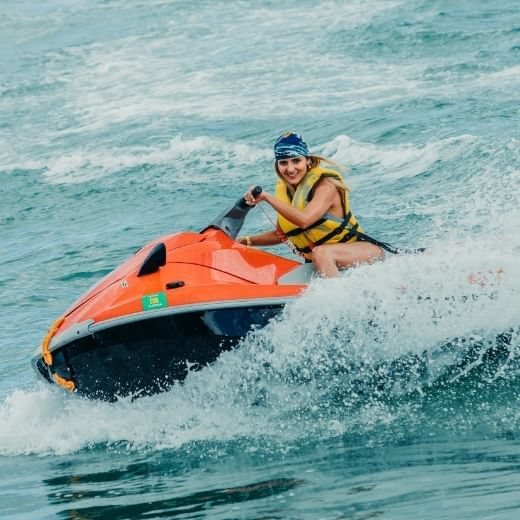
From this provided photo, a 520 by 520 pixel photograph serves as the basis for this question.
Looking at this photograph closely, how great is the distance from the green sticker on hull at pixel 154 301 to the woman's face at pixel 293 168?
38.6 inches

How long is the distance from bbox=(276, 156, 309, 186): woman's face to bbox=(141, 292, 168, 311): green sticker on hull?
980 mm

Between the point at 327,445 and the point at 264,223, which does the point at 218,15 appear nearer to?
the point at 264,223

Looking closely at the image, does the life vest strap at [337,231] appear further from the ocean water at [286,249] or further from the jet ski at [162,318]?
the ocean water at [286,249]

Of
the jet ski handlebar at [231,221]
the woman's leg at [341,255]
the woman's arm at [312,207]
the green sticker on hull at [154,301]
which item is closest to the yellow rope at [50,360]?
the green sticker on hull at [154,301]

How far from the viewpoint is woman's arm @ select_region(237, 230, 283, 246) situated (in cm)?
674

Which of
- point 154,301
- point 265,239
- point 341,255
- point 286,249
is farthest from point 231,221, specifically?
point 286,249

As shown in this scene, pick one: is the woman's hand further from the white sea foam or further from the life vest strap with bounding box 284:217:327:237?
the white sea foam

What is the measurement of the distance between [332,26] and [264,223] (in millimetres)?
7878

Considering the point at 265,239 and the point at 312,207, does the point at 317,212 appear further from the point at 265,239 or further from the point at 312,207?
the point at 265,239

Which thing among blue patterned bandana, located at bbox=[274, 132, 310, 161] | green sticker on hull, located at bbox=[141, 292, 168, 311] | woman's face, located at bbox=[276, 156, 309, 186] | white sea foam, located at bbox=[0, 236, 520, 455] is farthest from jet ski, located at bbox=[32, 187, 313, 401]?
blue patterned bandana, located at bbox=[274, 132, 310, 161]

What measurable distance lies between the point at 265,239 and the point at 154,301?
1.09 meters

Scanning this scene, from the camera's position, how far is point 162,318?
5.86m

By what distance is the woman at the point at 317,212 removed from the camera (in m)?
6.20

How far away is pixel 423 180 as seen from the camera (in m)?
10.7
